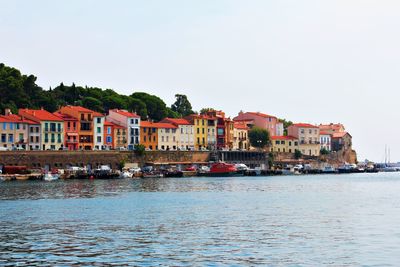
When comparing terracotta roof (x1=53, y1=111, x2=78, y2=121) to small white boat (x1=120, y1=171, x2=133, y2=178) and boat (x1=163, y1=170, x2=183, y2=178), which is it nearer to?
small white boat (x1=120, y1=171, x2=133, y2=178)

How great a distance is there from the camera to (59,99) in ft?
522

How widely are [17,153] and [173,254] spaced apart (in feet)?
296

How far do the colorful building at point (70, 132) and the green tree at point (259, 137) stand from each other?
49454 mm

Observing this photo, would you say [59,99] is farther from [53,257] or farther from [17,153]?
[53,257]

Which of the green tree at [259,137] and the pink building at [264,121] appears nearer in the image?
the green tree at [259,137]

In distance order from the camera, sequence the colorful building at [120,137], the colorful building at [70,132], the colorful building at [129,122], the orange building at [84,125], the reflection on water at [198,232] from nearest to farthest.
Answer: the reflection on water at [198,232] < the colorful building at [70,132] < the orange building at [84,125] < the colorful building at [120,137] < the colorful building at [129,122]

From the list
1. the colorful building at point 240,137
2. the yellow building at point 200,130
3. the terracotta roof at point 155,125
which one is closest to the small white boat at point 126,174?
the terracotta roof at point 155,125

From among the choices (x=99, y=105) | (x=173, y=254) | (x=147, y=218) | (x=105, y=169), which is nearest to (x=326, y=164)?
(x=99, y=105)

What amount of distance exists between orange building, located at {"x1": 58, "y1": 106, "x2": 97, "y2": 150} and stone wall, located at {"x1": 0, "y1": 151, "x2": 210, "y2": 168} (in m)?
6.46

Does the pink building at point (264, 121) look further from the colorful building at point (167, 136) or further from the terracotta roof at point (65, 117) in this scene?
the terracotta roof at point (65, 117)

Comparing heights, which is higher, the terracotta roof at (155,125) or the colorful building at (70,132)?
the terracotta roof at (155,125)

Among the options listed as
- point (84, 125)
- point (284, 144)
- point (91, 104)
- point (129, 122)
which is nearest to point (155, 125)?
point (129, 122)

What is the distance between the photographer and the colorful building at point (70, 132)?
5241 inches

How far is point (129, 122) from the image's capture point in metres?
145
